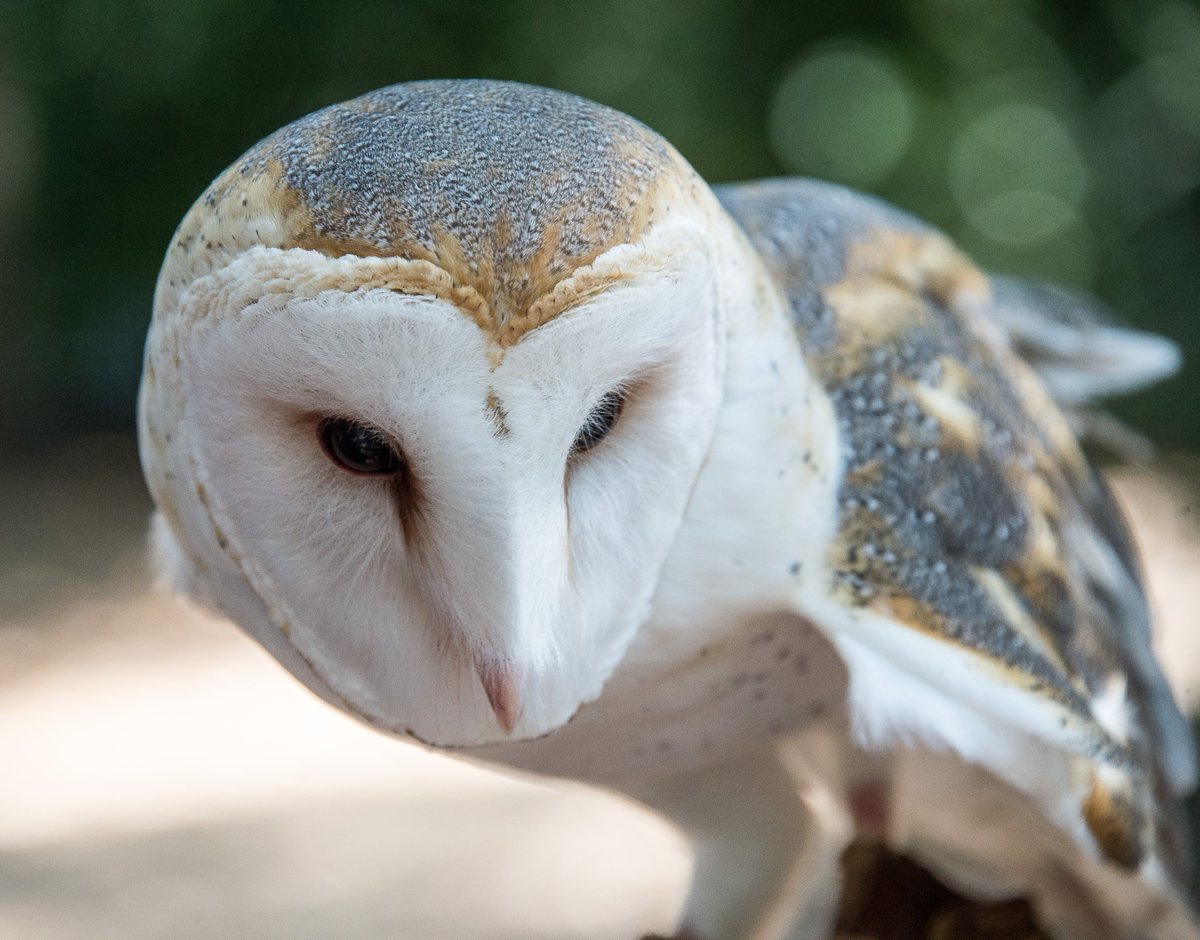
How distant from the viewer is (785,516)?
0.79 metres

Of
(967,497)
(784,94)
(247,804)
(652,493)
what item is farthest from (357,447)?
(784,94)

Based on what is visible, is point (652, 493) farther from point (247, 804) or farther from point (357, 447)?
point (247, 804)

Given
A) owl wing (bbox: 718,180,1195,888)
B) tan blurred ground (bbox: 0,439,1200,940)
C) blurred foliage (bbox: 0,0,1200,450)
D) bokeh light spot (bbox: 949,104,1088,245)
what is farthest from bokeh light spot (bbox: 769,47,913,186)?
owl wing (bbox: 718,180,1195,888)

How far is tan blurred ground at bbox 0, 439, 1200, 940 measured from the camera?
1.24m

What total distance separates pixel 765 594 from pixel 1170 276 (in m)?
2.41

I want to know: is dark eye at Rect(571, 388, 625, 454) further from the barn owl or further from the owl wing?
the owl wing

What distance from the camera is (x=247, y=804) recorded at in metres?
1.70

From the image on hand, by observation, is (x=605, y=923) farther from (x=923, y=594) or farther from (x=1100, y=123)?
(x=1100, y=123)

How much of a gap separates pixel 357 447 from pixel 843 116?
7.82 ft

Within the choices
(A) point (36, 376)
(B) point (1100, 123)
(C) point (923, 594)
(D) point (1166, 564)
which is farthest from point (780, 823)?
(A) point (36, 376)

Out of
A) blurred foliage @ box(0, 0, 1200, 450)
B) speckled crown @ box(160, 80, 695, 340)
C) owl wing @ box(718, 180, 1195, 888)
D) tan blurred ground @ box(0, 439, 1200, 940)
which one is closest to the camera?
speckled crown @ box(160, 80, 695, 340)

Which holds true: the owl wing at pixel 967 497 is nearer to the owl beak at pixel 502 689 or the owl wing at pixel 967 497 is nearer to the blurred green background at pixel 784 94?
the owl beak at pixel 502 689

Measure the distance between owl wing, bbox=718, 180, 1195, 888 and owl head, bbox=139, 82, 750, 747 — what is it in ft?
0.61

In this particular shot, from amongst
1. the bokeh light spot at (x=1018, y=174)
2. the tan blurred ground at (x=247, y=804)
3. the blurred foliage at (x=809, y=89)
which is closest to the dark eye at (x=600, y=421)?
the tan blurred ground at (x=247, y=804)
